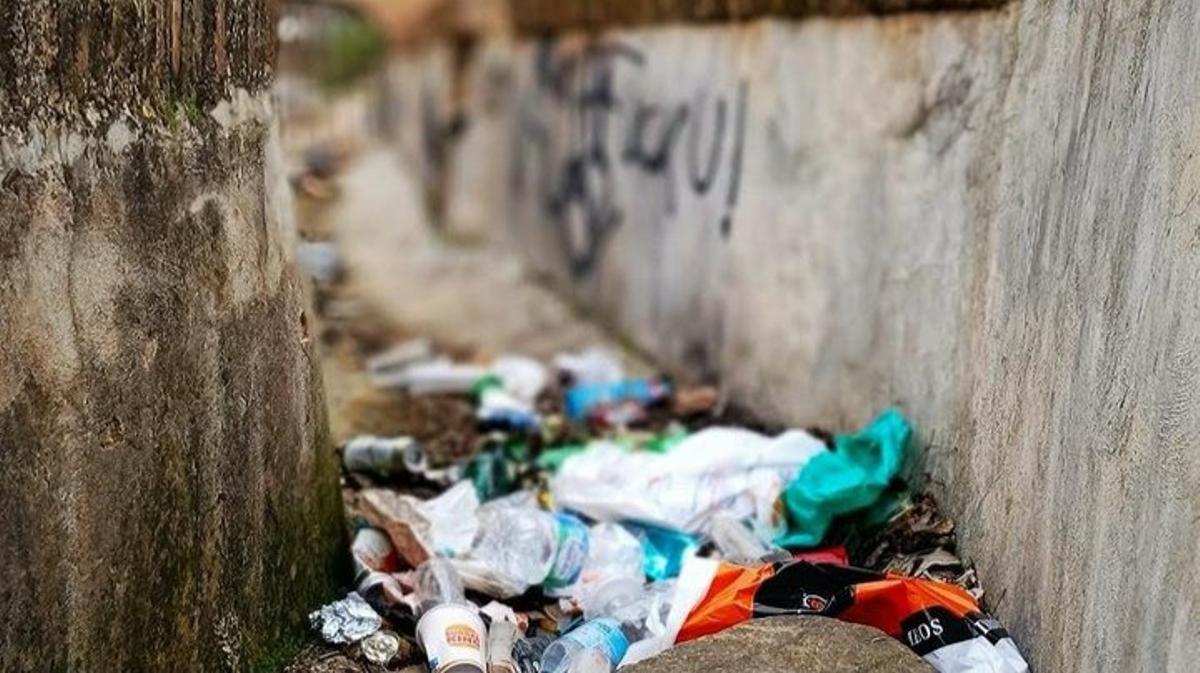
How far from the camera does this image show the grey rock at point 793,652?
2.64 m

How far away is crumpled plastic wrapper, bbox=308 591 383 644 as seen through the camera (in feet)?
9.87

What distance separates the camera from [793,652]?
2682 millimetres

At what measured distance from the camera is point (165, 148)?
254 cm

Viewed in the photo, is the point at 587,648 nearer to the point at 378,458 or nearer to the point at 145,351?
the point at 145,351

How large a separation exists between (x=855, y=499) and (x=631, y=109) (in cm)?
387

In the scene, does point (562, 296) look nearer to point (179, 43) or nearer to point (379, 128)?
point (179, 43)

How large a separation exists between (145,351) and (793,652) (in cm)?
145

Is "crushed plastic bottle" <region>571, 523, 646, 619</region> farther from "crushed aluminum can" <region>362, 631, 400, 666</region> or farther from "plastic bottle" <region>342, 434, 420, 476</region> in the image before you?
"plastic bottle" <region>342, 434, 420, 476</region>

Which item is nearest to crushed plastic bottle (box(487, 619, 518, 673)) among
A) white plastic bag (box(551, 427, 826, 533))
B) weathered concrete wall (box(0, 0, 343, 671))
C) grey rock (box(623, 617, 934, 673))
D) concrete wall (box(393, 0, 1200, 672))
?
grey rock (box(623, 617, 934, 673))

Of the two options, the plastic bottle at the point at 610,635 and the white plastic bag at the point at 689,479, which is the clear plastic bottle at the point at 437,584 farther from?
the white plastic bag at the point at 689,479

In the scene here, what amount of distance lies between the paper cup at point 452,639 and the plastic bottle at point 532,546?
14.5 inches

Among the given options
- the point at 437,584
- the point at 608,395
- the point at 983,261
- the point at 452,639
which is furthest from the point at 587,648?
the point at 608,395

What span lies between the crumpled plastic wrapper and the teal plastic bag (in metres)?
1.22

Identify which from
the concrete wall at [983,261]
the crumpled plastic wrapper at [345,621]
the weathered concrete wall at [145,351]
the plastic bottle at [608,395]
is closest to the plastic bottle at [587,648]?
the crumpled plastic wrapper at [345,621]
